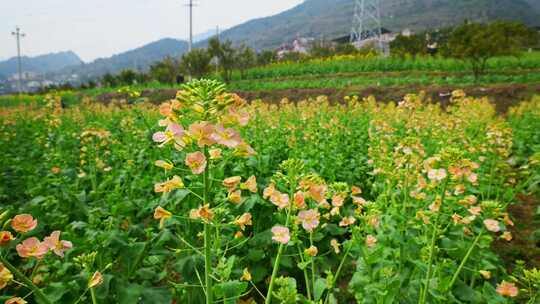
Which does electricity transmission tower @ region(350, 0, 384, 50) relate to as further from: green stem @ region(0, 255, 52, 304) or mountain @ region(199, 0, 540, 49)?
green stem @ region(0, 255, 52, 304)

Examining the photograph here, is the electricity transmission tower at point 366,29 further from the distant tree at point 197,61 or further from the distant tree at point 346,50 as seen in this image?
the distant tree at point 197,61

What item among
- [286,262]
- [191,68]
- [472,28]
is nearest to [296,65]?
[191,68]

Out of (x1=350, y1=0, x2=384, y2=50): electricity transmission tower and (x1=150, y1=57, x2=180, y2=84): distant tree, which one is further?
(x1=350, y1=0, x2=384, y2=50): electricity transmission tower

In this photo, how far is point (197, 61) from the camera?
Answer: 22.9 m

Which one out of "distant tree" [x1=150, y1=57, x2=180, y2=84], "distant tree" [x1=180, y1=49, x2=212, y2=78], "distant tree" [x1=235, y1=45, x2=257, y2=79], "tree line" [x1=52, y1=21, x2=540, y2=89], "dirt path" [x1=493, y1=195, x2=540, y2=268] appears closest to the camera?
"dirt path" [x1=493, y1=195, x2=540, y2=268]

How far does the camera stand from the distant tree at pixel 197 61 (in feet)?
75.0

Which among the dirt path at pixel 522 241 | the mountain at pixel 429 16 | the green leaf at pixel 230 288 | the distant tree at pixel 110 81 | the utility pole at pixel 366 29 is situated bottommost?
the dirt path at pixel 522 241

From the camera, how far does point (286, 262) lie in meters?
2.53

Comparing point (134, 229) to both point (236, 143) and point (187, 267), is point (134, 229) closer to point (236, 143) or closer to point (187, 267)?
point (187, 267)

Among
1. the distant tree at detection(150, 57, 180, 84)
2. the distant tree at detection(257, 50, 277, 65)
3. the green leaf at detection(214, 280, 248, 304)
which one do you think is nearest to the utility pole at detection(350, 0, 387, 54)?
the distant tree at detection(257, 50, 277, 65)

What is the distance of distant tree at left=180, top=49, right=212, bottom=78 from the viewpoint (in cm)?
2288

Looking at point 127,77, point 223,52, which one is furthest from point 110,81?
point 223,52

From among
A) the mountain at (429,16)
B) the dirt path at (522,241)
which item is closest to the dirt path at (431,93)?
the dirt path at (522,241)

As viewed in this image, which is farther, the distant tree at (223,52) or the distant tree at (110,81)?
the distant tree at (110,81)
